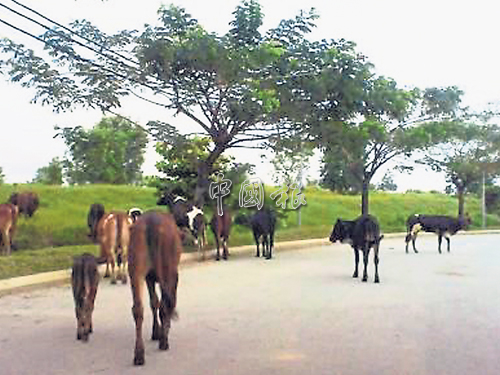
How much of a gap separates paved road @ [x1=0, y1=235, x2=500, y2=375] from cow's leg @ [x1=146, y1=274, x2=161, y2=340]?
23 centimetres

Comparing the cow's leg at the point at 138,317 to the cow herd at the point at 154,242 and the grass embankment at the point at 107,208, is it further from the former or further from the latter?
the grass embankment at the point at 107,208

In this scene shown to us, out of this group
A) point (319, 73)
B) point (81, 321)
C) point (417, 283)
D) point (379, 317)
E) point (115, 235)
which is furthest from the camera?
point (319, 73)

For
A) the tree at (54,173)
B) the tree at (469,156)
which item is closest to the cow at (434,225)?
the tree at (469,156)

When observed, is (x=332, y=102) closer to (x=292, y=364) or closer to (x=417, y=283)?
(x=417, y=283)

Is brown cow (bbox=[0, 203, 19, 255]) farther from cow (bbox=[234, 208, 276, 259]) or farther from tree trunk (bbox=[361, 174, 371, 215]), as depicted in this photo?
tree trunk (bbox=[361, 174, 371, 215])

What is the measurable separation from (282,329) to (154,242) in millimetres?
2396

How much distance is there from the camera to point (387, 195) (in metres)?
58.4

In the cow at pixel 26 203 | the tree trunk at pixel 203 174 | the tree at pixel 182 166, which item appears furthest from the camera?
the cow at pixel 26 203

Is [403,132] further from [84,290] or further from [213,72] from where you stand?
[84,290]

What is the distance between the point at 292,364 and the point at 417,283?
27.0 feet

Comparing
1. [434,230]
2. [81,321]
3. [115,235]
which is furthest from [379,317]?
[434,230]

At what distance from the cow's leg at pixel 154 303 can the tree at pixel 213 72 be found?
10.8m

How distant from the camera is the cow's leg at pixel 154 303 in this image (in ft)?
25.2

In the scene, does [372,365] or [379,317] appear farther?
[379,317]
